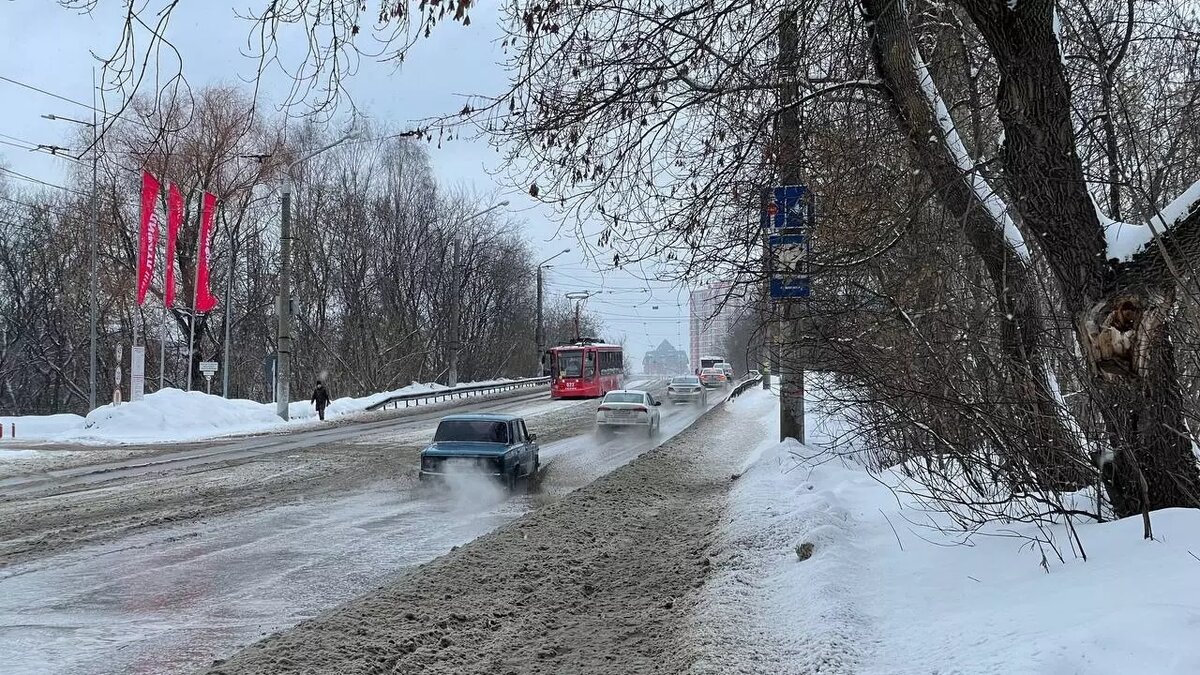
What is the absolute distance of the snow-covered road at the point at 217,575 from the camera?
634 centimetres

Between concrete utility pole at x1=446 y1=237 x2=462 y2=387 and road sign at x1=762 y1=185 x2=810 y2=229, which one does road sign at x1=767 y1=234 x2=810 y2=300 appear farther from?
concrete utility pole at x1=446 y1=237 x2=462 y2=387

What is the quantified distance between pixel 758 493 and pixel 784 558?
4.58 meters

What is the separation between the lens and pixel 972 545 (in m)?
5.98

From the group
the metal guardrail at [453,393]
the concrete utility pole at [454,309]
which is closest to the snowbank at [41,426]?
the metal guardrail at [453,393]

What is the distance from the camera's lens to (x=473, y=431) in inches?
620

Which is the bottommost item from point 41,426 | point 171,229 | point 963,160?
point 41,426

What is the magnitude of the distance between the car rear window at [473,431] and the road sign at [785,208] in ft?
29.4

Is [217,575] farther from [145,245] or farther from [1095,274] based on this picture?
[145,245]

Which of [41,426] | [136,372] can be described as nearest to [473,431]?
[136,372]

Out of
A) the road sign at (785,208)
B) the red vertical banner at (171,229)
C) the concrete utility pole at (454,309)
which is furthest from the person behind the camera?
the concrete utility pole at (454,309)

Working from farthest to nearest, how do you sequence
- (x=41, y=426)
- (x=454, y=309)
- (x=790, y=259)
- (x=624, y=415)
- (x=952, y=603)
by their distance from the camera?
(x=454, y=309), (x=624, y=415), (x=41, y=426), (x=790, y=259), (x=952, y=603)

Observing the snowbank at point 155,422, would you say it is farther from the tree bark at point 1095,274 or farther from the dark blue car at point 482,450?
the tree bark at point 1095,274

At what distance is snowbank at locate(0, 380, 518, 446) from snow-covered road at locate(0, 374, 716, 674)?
1378cm

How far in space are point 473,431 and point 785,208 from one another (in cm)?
938
